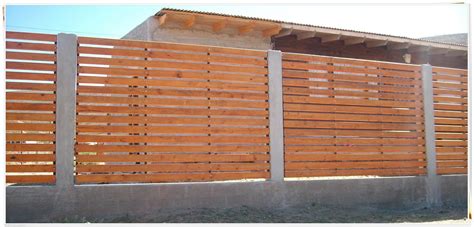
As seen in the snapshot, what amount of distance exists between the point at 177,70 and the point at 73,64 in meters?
1.38

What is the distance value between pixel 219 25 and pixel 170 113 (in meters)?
4.98

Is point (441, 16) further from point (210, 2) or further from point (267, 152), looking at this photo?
point (210, 2)

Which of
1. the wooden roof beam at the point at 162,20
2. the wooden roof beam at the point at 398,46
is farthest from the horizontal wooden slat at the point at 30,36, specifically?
the wooden roof beam at the point at 398,46

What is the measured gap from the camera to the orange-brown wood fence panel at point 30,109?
5578 mm

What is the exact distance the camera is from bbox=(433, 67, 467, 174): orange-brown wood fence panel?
833 centimetres

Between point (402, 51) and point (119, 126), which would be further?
point (402, 51)

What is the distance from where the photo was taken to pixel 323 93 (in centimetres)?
737

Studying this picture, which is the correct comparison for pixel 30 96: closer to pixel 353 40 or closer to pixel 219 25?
pixel 219 25

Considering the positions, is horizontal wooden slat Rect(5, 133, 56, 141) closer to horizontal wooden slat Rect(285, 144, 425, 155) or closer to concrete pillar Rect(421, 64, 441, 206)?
horizontal wooden slat Rect(285, 144, 425, 155)

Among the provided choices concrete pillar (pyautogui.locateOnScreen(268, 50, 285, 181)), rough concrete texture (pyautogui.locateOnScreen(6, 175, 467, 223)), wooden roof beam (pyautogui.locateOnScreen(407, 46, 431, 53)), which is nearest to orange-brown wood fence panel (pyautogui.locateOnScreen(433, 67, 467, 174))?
rough concrete texture (pyautogui.locateOnScreen(6, 175, 467, 223))

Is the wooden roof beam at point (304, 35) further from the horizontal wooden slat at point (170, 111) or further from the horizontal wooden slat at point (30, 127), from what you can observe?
the horizontal wooden slat at point (30, 127)

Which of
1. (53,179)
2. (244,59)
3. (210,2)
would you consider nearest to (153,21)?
(244,59)

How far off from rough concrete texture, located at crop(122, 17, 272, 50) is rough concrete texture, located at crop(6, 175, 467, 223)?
17.1 ft

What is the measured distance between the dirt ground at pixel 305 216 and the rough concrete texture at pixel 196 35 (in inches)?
214
